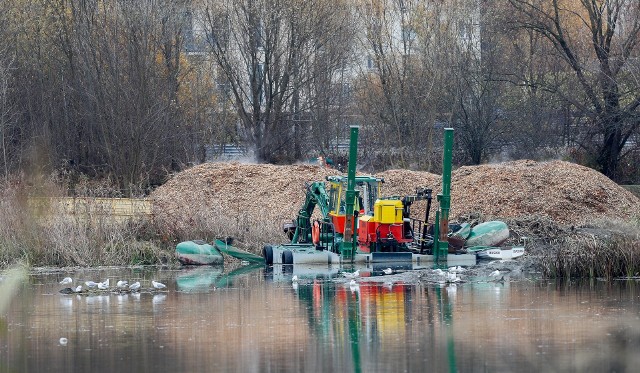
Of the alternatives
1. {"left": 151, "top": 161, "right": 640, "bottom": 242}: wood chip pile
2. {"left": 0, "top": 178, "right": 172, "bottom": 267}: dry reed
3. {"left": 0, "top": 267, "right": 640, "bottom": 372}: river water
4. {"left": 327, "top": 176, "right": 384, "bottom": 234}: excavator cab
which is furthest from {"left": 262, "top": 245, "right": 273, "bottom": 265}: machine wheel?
{"left": 0, "top": 267, "right": 640, "bottom": 372}: river water

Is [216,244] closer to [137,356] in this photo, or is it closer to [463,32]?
[137,356]

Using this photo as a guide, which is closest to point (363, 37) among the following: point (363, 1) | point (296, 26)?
point (363, 1)

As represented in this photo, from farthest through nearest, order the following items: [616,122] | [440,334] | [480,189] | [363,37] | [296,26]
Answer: [363,37], [296,26], [616,122], [480,189], [440,334]

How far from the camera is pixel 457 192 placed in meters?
35.3

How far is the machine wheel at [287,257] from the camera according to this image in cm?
2673

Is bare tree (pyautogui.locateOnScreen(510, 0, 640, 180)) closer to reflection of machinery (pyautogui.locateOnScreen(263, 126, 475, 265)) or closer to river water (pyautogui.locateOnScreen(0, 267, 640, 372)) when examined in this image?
reflection of machinery (pyautogui.locateOnScreen(263, 126, 475, 265))

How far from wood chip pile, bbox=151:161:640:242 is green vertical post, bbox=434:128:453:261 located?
17.7 ft

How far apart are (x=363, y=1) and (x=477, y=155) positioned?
9.12m

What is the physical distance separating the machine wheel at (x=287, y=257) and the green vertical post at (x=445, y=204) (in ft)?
11.1

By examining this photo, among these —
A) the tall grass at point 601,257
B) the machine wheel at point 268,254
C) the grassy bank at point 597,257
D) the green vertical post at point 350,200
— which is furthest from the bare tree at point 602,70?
the tall grass at point 601,257

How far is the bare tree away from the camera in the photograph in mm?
41625

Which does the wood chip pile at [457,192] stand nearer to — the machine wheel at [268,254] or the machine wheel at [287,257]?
the machine wheel at [268,254]

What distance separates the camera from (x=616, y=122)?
4178 cm

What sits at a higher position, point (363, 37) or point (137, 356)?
point (363, 37)
